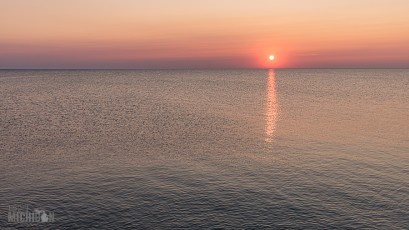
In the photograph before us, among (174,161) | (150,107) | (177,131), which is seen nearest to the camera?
(174,161)

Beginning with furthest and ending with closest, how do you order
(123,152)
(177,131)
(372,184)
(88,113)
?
(88,113) < (177,131) < (123,152) < (372,184)

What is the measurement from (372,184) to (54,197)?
4110 centimetres

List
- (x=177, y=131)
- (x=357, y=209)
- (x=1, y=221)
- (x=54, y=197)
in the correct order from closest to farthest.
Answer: (x=1, y=221)
(x=357, y=209)
(x=54, y=197)
(x=177, y=131)

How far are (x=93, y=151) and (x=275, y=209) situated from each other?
1485 inches

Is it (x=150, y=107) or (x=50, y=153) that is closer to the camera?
(x=50, y=153)

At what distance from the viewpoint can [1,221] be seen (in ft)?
119

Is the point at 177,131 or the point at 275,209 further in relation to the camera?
the point at 177,131

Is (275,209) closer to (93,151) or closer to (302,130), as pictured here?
(93,151)

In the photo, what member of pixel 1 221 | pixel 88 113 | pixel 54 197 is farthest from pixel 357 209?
pixel 88 113

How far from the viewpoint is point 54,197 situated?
4244 cm

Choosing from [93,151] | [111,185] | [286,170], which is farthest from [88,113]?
[286,170]

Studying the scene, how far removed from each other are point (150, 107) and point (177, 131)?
4804 cm

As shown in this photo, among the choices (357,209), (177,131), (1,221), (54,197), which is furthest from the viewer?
(177,131)

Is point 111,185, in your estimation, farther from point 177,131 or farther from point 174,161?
point 177,131
